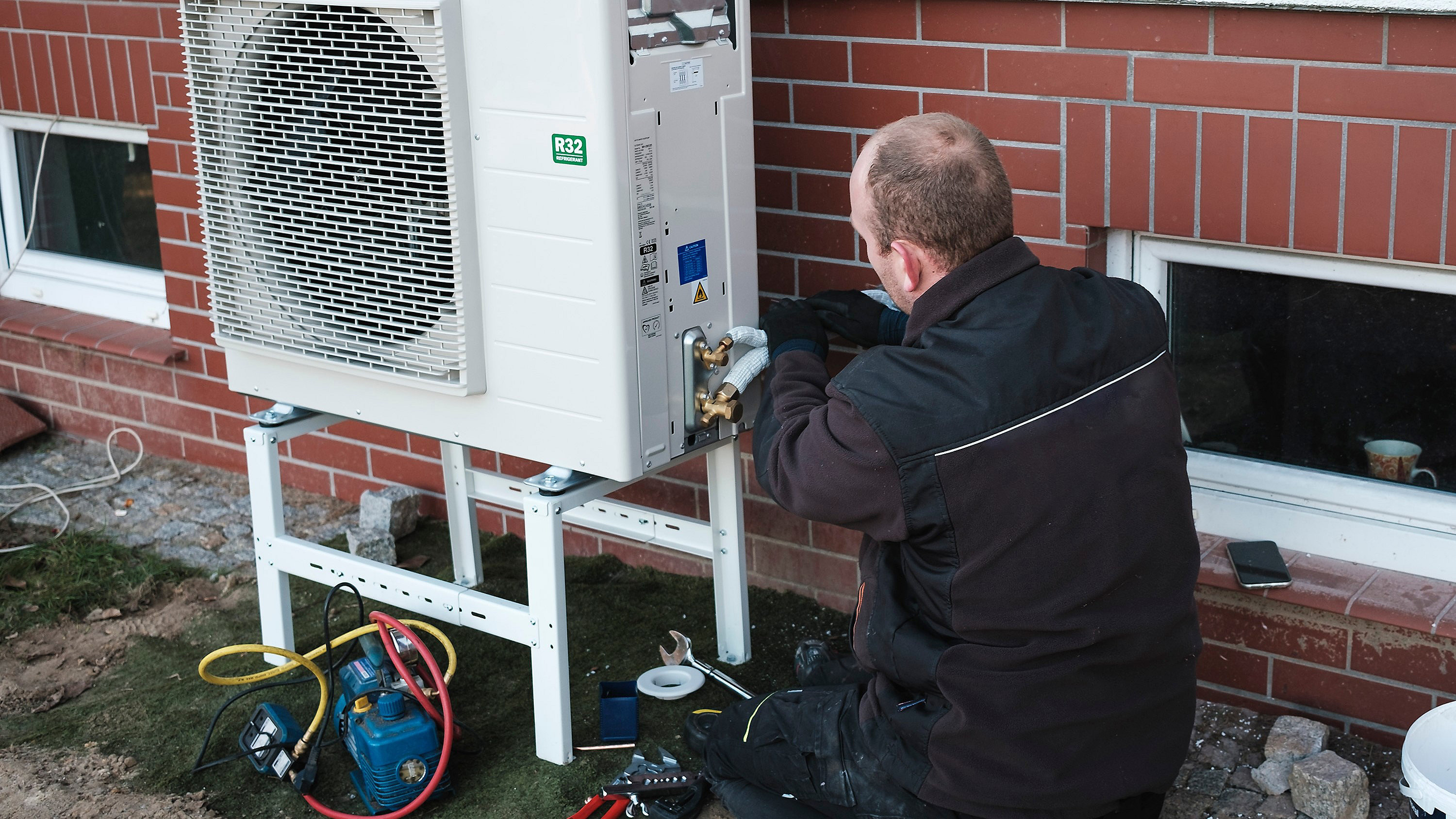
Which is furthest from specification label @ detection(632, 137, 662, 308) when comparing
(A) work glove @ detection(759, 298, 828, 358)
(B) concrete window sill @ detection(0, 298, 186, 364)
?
(B) concrete window sill @ detection(0, 298, 186, 364)

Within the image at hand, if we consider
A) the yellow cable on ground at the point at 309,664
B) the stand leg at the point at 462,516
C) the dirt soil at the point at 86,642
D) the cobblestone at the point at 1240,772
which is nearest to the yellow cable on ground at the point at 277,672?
the yellow cable on ground at the point at 309,664

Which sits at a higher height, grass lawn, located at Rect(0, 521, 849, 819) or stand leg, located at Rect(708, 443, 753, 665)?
stand leg, located at Rect(708, 443, 753, 665)

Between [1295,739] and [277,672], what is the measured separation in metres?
2.09

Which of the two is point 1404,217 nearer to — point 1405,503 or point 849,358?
point 1405,503

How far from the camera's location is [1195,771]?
253 centimetres

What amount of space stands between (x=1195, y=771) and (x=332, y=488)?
260 cm

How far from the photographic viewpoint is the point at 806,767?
233 centimetres

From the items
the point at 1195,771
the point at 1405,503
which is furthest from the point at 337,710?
the point at 1405,503

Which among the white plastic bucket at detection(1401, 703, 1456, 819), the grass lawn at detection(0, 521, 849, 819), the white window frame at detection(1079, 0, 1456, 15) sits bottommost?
the grass lawn at detection(0, 521, 849, 819)

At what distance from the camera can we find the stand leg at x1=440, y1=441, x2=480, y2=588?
3.37 metres

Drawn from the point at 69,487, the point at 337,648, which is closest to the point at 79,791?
the point at 337,648

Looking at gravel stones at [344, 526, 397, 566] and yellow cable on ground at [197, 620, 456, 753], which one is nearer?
yellow cable on ground at [197, 620, 456, 753]

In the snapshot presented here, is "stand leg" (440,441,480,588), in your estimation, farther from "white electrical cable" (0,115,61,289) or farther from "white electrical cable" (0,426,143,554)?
"white electrical cable" (0,115,61,289)

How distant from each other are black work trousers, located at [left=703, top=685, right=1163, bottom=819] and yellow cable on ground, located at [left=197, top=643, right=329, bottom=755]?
2.58 feet
